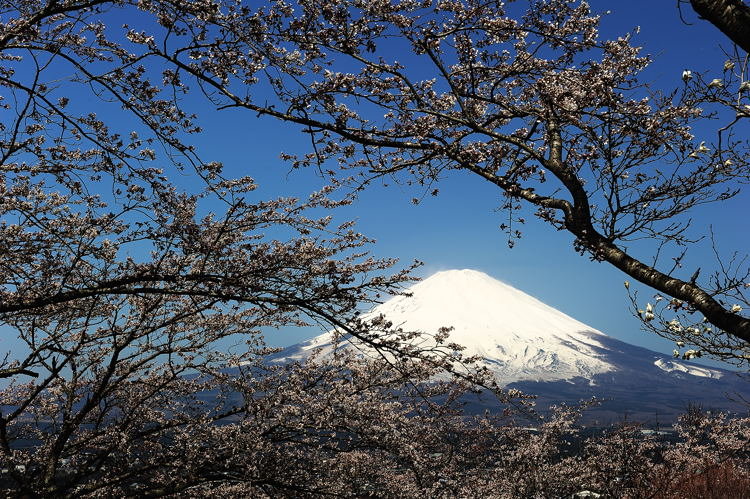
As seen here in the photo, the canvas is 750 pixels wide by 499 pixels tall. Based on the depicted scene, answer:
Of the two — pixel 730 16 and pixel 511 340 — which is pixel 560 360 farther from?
pixel 730 16

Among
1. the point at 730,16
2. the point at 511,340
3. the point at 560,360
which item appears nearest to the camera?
the point at 730,16

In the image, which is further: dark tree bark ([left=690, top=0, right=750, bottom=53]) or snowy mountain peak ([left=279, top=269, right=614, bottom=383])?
snowy mountain peak ([left=279, top=269, right=614, bottom=383])

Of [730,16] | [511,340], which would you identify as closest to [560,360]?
[511,340]

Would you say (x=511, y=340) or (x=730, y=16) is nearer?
(x=730, y=16)

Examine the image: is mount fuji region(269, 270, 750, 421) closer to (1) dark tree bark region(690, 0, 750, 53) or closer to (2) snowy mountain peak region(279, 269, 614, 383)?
(2) snowy mountain peak region(279, 269, 614, 383)

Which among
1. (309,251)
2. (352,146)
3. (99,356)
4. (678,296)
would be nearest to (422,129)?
(352,146)

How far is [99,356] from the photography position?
710cm

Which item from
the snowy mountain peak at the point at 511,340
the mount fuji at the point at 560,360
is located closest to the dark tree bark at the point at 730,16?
the mount fuji at the point at 560,360

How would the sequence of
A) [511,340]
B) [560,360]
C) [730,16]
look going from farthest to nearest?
[511,340]
[560,360]
[730,16]

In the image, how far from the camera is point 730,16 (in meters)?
3.15

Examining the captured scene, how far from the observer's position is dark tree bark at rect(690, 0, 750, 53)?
123 inches

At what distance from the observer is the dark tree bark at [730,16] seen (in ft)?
10.2

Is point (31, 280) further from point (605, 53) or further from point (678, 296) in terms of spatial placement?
point (605, 53)

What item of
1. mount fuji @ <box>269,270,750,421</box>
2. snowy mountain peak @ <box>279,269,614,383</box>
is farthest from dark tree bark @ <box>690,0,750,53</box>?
snowy mountain peak @ <box>279,269,614,383</box>
